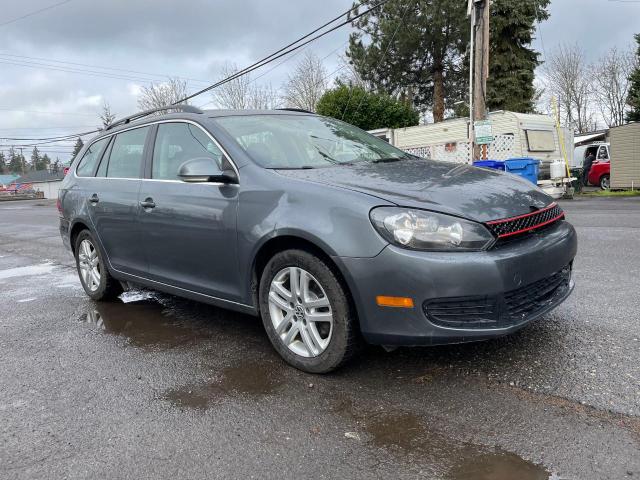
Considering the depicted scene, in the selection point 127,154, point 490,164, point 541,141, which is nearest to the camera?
point 127,154

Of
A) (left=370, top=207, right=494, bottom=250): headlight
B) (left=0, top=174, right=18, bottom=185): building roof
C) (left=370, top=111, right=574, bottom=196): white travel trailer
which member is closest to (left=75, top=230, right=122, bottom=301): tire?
(left=370, top=207, right=494, bottom=250): headlight

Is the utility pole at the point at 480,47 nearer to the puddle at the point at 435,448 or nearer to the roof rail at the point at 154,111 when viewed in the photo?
the roof rail at the point at 154,111

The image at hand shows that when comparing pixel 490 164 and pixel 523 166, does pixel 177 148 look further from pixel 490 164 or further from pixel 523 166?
pixel 523 166

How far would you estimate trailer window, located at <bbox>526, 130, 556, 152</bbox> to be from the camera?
57.1ft

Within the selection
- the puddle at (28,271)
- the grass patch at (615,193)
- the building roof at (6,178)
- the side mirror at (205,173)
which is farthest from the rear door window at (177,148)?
the building roof at (6,178)

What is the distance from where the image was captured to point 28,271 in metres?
7.37

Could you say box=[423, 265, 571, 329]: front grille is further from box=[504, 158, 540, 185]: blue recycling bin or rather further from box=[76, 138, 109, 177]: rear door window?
box=[504, 158, 540, 185]: blue recycling bin

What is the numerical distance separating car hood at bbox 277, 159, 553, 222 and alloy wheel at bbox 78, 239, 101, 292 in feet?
8.99

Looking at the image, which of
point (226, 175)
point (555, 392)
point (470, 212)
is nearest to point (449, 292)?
point (470, 212)

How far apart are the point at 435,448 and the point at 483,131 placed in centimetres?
1203

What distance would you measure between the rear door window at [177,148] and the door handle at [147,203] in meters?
0.19

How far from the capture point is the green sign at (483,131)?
519 inches

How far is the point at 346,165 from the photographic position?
362 centimetres

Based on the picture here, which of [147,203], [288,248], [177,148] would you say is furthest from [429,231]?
[147,203]
